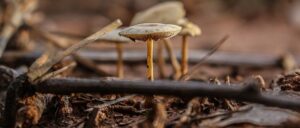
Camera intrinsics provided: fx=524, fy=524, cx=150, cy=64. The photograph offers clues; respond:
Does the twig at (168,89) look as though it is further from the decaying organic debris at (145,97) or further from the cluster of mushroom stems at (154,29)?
the cluster of mushroom stems at (154,29)

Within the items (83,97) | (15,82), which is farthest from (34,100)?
(83,97)

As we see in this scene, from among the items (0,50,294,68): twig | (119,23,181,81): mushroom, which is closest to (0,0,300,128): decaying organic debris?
(119,23,181,81): mushroom

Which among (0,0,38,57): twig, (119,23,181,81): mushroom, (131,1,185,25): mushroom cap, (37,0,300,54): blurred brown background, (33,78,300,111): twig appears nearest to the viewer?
(33,78,300,111): twig

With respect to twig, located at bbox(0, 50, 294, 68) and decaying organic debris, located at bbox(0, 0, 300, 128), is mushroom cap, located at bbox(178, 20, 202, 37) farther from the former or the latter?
twig, located at bbox(0, 50, 294, 68)

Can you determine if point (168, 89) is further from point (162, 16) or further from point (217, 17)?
point (217, 17)

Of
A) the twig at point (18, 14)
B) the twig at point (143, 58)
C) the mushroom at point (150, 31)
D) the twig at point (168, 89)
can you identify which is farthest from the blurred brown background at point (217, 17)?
the twig at point (168, 89)

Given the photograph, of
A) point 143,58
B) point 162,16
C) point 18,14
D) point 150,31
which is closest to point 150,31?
point 150,31
